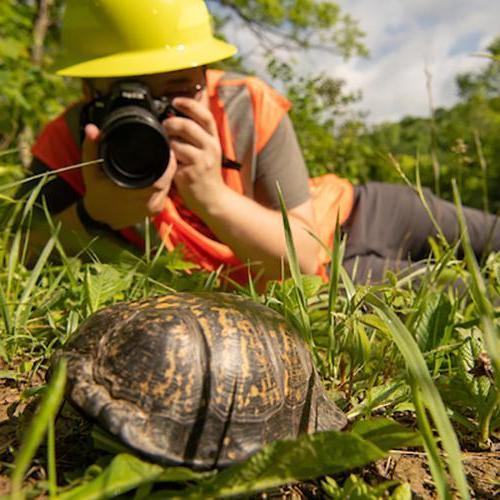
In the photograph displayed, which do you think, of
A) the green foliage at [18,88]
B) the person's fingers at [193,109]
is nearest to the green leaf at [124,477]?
the person's fingers at [193,109]

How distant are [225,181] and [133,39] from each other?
586 millimetres

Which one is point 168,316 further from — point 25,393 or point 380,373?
point 380,373

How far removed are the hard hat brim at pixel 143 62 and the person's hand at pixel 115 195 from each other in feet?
0.63

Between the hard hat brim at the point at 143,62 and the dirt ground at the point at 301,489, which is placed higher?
the hard hat brim at the point at 143,62

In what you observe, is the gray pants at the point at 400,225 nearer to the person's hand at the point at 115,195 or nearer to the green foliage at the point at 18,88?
the person's hand at the point at 115,195

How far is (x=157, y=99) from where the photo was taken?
1.62m

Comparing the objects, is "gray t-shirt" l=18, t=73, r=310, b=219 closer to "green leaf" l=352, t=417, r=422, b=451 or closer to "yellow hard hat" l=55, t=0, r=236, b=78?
"yellow hard hat" l=55, t=0, r=236, b=78

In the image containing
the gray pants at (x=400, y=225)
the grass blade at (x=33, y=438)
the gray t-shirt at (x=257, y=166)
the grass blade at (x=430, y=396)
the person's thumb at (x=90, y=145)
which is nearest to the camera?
the grass blade at (x=33, y=438)

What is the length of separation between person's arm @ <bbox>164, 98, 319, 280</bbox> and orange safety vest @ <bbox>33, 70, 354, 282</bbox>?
9cm

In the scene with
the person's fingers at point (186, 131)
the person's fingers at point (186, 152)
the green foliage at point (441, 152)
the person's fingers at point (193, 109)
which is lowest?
the green foliage at point (441, 152)

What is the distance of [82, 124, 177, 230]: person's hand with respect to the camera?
1566mm

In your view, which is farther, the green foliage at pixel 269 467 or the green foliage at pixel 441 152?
the green foliage at pixel 441 152

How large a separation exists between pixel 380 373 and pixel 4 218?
1139mm

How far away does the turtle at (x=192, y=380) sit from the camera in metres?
0.71
